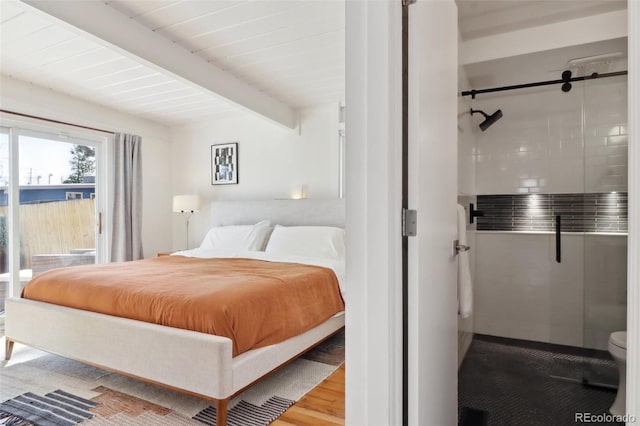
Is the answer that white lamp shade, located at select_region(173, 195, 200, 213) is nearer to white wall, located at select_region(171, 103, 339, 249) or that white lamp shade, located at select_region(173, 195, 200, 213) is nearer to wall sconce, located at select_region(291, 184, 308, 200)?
white wall, located at select_region(171, 103, 339, 249)

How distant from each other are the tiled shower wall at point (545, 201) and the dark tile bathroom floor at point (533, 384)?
22 centimetres

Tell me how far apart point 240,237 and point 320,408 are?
247 cm

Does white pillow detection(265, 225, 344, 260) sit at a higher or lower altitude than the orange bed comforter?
higher

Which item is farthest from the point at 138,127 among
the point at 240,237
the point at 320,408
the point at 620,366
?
the point at 620,366

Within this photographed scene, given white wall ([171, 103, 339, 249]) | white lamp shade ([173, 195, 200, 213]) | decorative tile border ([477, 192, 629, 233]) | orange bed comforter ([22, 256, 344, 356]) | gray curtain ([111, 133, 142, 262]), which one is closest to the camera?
orange bed comforter ([22, 256, 344, 356])

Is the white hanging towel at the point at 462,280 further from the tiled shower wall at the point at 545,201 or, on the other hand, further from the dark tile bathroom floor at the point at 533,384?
the tiled shower wall at the point at 545,201

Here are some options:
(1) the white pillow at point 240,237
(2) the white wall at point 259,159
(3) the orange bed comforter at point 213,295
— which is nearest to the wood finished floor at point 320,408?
(3) the orange bed comforter at point 213,295

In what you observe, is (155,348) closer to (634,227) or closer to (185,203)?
(634,227)

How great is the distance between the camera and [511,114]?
3334 mm

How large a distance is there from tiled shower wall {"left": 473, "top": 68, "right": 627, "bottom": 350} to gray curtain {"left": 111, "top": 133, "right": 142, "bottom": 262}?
158 inches

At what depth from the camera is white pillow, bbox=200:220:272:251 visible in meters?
4.16

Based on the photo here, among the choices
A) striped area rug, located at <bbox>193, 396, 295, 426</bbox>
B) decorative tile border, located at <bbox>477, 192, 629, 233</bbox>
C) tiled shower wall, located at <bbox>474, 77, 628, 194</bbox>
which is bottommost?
striped area rug, located at <bbox>193, 396, 295, 426</bbox>

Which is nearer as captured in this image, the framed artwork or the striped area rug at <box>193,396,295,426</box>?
the striped area rug at <box>193,396,295,426</box>

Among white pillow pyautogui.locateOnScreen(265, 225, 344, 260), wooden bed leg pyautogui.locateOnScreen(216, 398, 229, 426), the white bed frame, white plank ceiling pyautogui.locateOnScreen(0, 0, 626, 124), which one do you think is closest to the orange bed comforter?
the white bed frame
